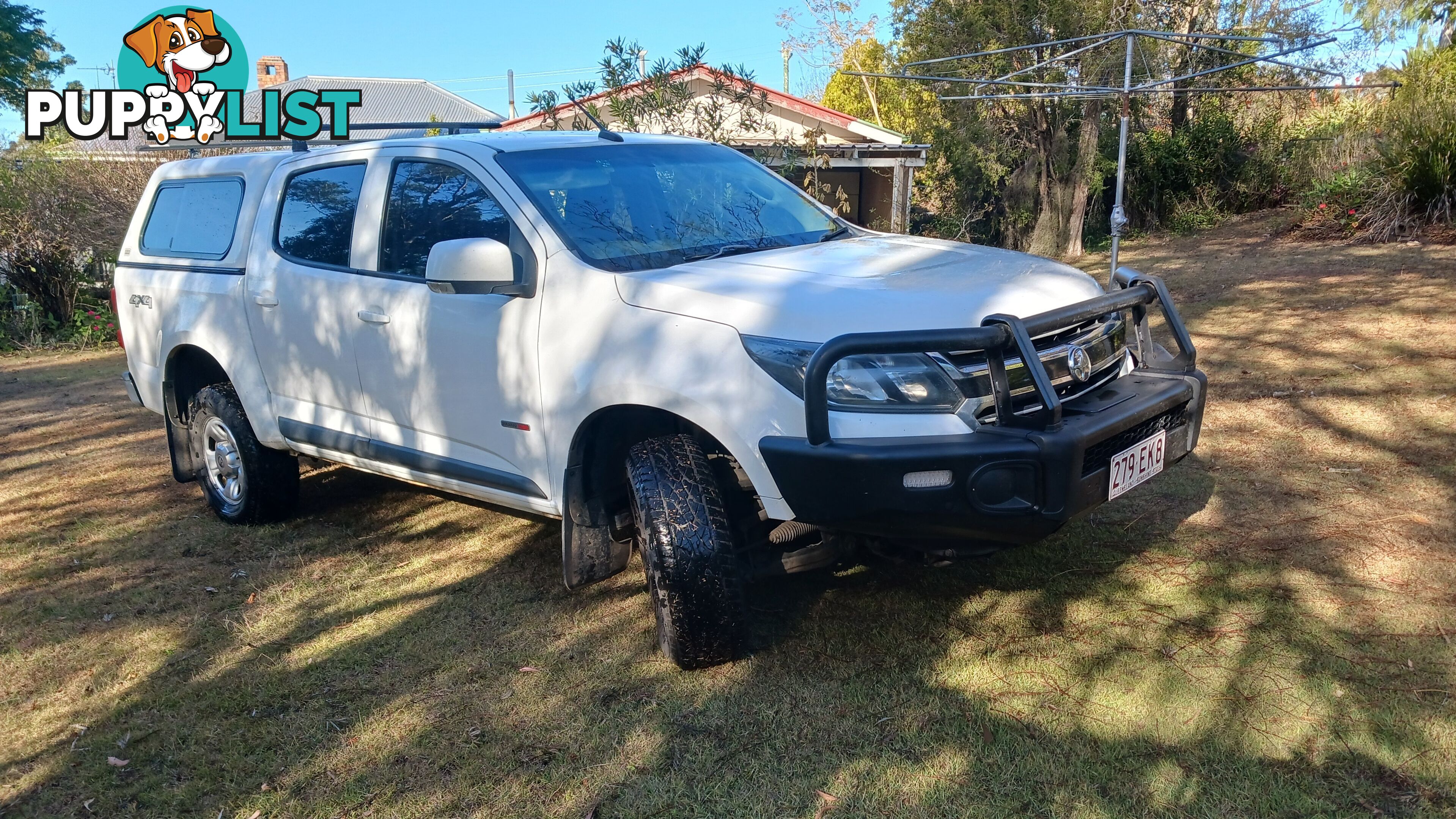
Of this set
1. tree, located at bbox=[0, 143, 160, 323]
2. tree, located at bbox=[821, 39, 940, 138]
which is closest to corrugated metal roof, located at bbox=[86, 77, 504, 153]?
tree, located at bbox=[821, 39, 940, 138]

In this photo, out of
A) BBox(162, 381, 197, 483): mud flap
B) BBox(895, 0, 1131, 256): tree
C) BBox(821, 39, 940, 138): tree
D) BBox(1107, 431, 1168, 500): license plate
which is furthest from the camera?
BBox(821, 39, 940, 138): tree

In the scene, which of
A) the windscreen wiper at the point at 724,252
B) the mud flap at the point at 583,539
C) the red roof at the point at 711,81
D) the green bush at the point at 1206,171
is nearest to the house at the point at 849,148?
the red roof at the point at 711,81

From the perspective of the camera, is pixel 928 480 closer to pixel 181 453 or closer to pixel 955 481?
pixel 955 481

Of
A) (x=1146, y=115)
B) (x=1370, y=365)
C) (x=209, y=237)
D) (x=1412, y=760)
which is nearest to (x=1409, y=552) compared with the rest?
(x=1412, y=760)

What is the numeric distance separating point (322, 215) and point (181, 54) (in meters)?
16.6

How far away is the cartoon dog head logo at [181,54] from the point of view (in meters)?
17.7

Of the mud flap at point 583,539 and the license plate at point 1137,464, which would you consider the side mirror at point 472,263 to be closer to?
the mud flap at point 583,539

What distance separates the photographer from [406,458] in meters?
4.37

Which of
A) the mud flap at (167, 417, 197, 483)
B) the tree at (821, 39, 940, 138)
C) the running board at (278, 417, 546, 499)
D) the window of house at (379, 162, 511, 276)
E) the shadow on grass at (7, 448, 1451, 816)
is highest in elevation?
the tree at (821, 39, 940, 138)

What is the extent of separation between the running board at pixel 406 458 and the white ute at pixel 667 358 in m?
0.01

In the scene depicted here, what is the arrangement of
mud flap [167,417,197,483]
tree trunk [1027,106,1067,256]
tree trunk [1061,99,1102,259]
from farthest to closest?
tree trunk [1027,106,1067,256] → tree trunk [1061,99,1102,259] → mud flap [167,417,197,483]

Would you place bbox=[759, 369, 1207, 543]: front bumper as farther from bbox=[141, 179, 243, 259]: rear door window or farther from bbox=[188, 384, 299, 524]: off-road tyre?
bbox=[141, 179, 243, 259]: rear door window

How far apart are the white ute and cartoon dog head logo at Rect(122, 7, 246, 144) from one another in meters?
14.6

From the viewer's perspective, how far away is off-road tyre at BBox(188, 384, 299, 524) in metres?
5.28
